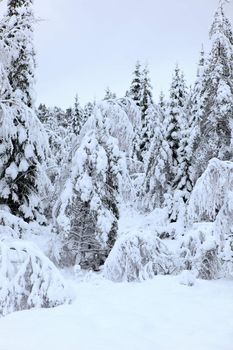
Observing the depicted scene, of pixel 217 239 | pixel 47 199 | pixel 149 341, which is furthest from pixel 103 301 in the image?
pixel 47 199

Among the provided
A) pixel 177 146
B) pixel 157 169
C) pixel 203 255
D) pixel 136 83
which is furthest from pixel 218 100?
pixel 136 83

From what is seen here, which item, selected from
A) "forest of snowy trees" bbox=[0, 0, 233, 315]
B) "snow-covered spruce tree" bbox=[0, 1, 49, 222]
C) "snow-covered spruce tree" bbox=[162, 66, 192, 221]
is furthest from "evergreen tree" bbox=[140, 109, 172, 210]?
"snow-covered spruce tree" bbox=[0, 1, 49, 222]

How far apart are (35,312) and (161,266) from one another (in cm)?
451

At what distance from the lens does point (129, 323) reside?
541cm

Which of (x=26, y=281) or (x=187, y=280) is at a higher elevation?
(x=26, y=281)

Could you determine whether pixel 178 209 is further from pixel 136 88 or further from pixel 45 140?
pixel 136 88

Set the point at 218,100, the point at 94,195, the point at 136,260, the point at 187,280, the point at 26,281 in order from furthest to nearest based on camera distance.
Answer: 1. the point at 218,100
2. the point at 94,195
3. the point at 136,260
4. the point at 187,280
5. the point at 26,281

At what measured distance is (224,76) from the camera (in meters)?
17.9

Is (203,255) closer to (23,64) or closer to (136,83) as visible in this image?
(23,64)

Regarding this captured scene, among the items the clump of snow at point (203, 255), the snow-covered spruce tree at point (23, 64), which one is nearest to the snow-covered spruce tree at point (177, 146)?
the snow-covered spruce tree at point (23, 64)

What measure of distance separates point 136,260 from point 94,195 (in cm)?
347

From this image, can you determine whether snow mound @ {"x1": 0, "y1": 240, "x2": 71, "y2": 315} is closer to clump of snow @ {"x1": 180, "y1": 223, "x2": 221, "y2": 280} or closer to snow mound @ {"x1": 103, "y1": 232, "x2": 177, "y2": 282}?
snow mound @ {"x1": 103, "y1": 232, "x2": 177, "y2": 282}

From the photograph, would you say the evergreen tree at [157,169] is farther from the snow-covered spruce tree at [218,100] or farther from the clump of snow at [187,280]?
the clump of snow at [187,280]

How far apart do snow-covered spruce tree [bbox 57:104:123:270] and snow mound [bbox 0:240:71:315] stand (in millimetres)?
5341
